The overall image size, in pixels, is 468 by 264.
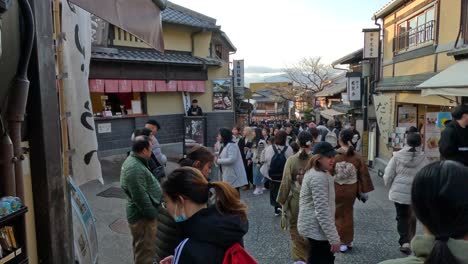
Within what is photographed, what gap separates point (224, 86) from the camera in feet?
51.4

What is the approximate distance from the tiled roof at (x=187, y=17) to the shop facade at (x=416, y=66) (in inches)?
273

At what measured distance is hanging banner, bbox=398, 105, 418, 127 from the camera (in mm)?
11781

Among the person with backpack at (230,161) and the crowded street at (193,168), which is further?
the person with backpack at (230,161)

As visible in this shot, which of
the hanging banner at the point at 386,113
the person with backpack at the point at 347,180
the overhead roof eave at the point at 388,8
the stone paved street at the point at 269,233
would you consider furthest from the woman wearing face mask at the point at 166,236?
the overhead roof eave at the point at 388,8

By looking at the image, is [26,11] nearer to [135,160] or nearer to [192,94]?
[135,160]

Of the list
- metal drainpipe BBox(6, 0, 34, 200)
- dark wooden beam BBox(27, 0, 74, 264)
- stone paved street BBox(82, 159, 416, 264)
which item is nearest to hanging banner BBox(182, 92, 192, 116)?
stone paved street BBox(82, 159, 416, 264)

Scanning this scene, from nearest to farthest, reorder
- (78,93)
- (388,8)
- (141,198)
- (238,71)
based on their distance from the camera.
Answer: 1. (78,93)
2. (141,198)
3. (388,8)
4. (238,71)

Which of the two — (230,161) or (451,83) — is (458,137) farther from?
(230,161)

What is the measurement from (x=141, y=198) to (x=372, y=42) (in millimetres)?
12471

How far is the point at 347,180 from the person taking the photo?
16.5ft

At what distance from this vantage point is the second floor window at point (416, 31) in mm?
9711

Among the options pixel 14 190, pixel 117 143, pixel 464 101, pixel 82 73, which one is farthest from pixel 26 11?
pixel 117 143

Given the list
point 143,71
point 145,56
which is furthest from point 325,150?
point 143,71

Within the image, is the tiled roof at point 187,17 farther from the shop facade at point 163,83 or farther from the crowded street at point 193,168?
the crowded street at point 193,168
